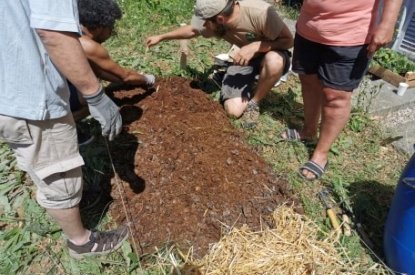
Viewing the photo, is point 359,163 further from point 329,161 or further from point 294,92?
point 294,92

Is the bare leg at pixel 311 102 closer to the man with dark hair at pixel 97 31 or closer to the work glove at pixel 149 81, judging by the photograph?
the work glove at pixel 149 81

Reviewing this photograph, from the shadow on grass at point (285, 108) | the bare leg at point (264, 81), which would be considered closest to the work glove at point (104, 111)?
the bare leg at point (264, 81)

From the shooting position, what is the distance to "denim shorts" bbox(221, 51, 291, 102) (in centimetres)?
367

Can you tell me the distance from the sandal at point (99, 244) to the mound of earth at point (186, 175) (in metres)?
0.13

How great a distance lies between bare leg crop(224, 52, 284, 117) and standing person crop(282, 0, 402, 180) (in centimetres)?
41

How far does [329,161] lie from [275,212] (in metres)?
0.92

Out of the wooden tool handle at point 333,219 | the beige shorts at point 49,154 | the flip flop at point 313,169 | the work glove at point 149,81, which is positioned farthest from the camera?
the work glove at point 149,81

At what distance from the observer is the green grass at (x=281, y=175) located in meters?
2.34

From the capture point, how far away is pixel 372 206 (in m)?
2.73

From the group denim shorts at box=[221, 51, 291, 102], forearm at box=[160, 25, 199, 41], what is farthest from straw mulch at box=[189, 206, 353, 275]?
forearm at box=[160, 25, 199, 41]

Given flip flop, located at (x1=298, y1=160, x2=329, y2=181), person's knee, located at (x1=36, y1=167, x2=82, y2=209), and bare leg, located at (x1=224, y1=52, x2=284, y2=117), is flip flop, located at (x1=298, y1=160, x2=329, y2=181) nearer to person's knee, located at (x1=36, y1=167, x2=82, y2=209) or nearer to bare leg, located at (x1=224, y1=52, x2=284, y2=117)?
bare leg, located at (x1=224, y1=52, x2=284, y2=117)

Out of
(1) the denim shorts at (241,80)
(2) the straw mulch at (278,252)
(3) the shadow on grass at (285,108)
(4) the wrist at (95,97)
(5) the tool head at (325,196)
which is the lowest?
(3) the shadow on grass at (285,108)

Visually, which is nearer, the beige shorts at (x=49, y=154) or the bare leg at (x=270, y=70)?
the beige shorts at (x=49, y=154)

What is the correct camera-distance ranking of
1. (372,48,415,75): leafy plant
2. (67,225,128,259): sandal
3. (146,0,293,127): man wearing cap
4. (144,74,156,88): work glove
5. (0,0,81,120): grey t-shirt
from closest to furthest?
1. (0,0,81,120): grey t-shirt
2. (67,225,128,259): sandal
3. (146,0,293,127): man wearing cap
4. (144,74,156,88): work glove
5. (372,48,415,75): leafy plant
